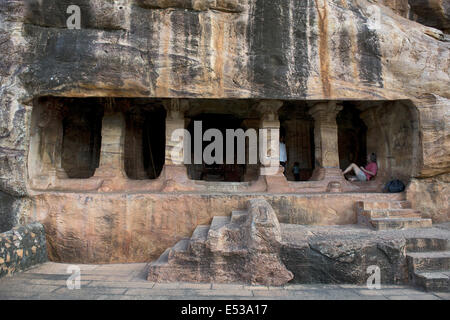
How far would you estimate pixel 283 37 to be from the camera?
5160mm

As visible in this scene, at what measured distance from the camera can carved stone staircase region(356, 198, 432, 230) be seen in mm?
4637

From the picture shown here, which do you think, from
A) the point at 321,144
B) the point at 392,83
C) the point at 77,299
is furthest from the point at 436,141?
the point at 77,299

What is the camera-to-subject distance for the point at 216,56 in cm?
510

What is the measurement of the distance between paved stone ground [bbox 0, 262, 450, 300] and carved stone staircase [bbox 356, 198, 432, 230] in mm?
1285

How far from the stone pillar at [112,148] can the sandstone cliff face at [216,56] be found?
1.76m

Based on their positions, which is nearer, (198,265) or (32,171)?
(198,265)

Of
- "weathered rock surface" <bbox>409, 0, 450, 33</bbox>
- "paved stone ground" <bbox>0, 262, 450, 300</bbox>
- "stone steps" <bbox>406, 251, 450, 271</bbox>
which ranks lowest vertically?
"paved stone ground" <bbox>0, 262, 450, 300</bbox>

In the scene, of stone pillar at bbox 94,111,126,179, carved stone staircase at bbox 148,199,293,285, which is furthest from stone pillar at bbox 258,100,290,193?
stone pillar at bbox 94,111,126,179

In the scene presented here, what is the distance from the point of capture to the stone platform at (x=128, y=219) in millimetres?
4954

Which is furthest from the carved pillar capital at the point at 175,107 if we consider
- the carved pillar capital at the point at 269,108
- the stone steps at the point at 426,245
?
the stone steps at the point at 426,245

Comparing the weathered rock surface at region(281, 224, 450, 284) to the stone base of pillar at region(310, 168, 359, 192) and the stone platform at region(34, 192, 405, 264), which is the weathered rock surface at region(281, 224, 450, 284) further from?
the stone base of pillar at region(310, 168, 359, 192)

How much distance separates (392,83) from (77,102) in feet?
25.3

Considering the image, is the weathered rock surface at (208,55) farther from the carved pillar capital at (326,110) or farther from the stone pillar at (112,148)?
the stone pillar at (112,148)

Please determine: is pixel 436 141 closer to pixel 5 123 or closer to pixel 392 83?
pixel 392 83
